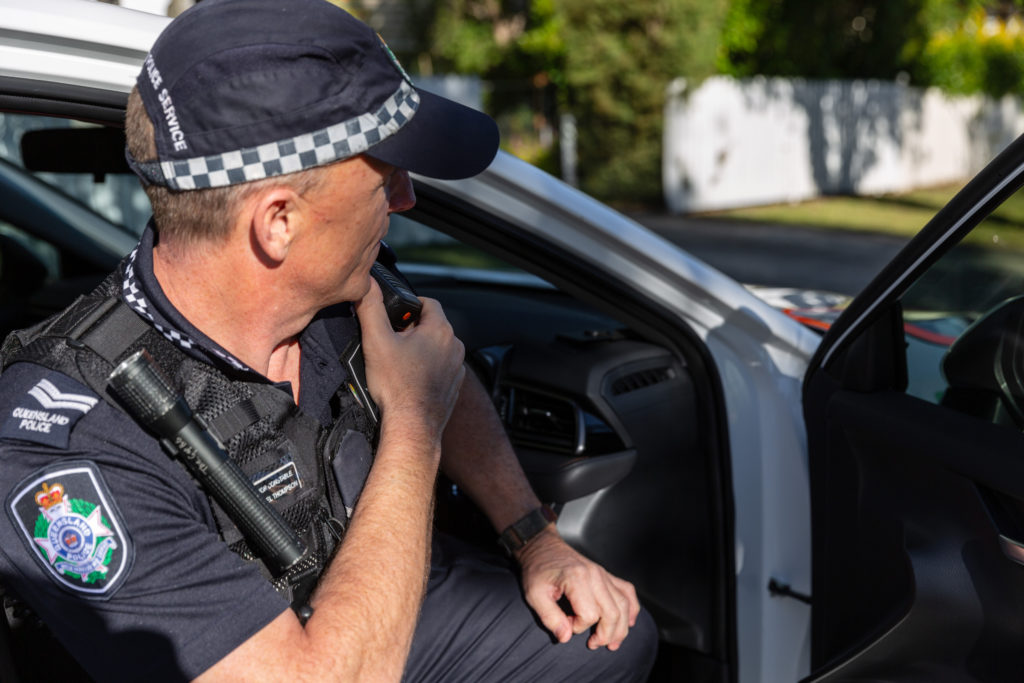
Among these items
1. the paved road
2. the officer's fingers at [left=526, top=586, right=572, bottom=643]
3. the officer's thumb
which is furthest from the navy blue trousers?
the paved road

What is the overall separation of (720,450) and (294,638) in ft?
3.51

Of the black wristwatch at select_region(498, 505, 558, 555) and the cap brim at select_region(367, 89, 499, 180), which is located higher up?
the cap brim at select_region(367, 89, 499, 180)

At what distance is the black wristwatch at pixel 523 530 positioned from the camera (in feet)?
6.03

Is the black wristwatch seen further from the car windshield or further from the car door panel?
the car windshield

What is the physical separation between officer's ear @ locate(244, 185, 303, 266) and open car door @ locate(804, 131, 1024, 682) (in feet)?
3.09

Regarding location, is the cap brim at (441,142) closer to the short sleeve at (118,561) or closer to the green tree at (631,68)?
the short sleeve at (118,561)

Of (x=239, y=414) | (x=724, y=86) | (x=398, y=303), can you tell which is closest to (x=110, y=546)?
(x=239, y=414)

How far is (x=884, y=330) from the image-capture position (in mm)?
1735

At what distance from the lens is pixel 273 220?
1320mm

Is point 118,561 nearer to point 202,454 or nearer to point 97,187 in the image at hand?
point 202,454

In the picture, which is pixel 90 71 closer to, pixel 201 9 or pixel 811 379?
pixel 201 9

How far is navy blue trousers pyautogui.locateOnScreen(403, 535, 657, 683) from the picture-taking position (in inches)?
66.2

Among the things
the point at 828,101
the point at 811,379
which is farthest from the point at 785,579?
the point at 828,101

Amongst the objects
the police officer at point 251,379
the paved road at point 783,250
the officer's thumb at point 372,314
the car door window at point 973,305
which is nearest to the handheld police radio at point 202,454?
the police officer at point 251,379
